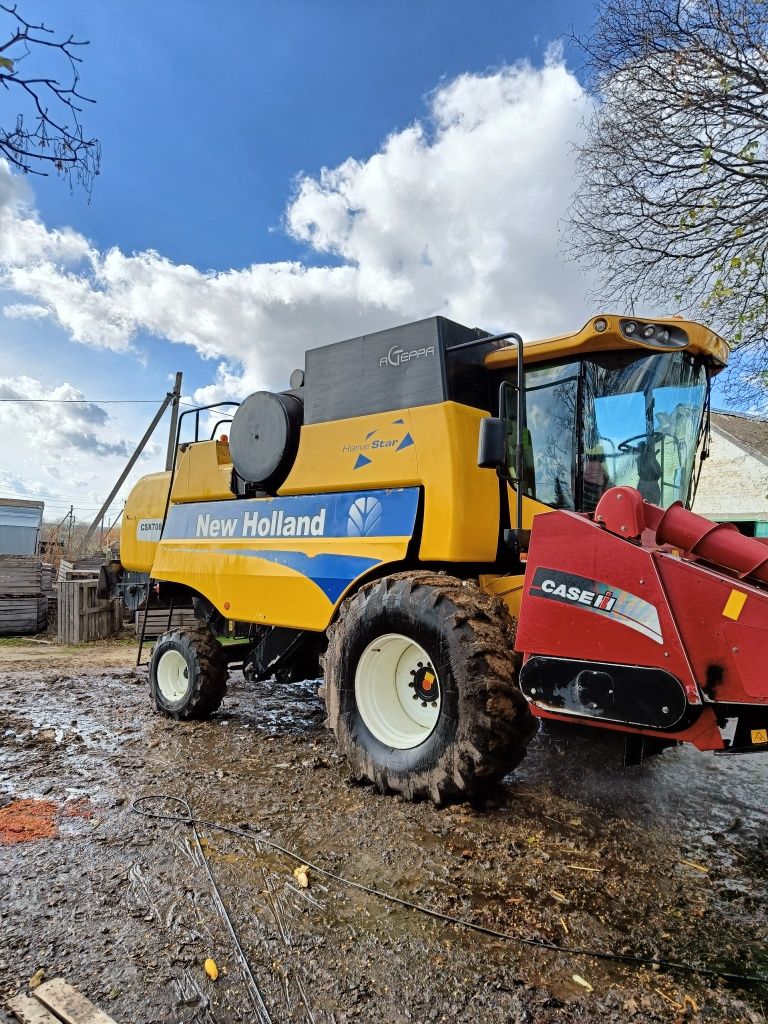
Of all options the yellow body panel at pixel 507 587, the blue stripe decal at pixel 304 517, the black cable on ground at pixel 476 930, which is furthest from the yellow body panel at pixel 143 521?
the black cable on ground at pixel 476 930

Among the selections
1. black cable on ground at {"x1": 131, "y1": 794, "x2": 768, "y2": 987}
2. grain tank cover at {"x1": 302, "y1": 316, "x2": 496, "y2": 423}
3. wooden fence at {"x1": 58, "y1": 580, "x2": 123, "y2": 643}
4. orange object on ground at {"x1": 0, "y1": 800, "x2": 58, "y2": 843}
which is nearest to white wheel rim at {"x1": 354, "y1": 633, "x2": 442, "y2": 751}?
black cable on ground at {"x1": 131, "y1": 794, "x2": 768, "y2": 987}

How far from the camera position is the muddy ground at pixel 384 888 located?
2240mm

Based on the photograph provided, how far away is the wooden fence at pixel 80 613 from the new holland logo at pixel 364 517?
8.93 meters

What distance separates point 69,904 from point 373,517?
273 cm

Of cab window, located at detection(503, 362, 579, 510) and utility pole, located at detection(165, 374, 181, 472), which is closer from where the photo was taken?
cab window, located at detection(503, 362, 579, 510)

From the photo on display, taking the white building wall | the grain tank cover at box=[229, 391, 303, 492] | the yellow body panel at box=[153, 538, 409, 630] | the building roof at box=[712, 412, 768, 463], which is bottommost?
the yellow body panel at box=[153, 538, 409, 630]

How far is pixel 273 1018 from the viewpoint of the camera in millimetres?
2125

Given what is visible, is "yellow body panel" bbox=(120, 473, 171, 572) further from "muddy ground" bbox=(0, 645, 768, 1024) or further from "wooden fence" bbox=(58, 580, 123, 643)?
"wooden fence" bbox=(58, 580, 123, 643)

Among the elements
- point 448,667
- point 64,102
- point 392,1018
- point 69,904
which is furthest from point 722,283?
point 69,904

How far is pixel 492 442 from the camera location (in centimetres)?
378

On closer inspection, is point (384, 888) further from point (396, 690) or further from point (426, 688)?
point (396, 690)

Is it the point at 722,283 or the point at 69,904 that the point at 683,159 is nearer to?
the point at 722,283

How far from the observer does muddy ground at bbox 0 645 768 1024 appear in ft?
7.35

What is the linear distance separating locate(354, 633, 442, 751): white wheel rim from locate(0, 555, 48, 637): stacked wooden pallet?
11.2 m
